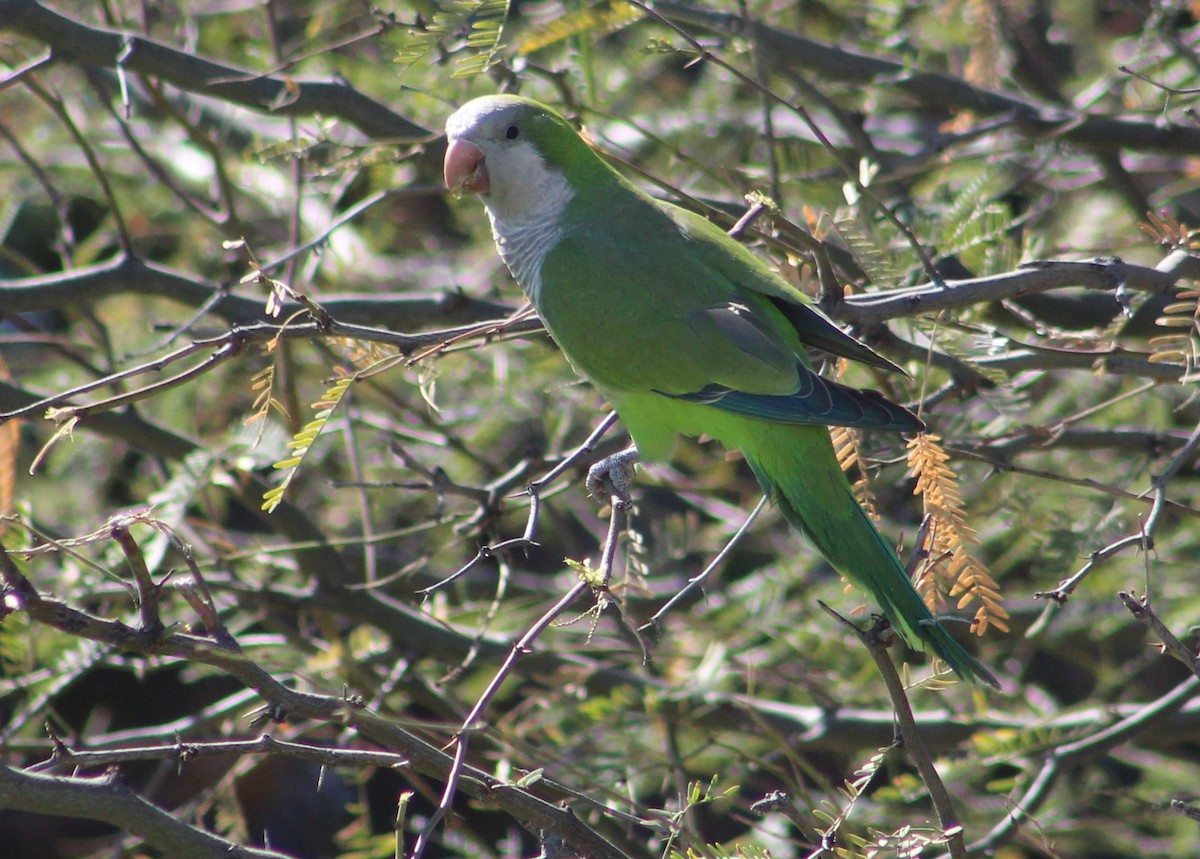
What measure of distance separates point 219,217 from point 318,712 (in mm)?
2686

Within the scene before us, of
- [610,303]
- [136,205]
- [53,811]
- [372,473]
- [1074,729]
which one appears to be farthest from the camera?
[136,205]

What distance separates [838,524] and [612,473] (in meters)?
0.65

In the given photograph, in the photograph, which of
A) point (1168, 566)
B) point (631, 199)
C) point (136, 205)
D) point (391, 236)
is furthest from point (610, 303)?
point (136, 205)

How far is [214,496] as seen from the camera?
5.23m

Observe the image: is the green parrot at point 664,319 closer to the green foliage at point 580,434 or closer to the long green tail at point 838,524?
the long green tail at point 838,524

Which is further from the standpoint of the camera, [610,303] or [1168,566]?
[1168,566]

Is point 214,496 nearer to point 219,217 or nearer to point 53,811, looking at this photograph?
point 219,217

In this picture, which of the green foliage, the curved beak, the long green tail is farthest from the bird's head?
the long green tail

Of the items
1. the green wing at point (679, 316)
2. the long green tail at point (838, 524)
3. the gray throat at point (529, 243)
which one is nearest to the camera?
the long green tail at point (838, 524)

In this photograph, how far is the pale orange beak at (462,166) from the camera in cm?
301

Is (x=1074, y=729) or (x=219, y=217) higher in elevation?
(x=219, y=217)

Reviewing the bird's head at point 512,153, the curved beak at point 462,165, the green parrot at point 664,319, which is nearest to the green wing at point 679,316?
the green parrot at point 664,319

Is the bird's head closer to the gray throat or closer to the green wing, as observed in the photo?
the gray throat

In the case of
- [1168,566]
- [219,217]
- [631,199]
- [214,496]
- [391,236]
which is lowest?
[214,496]
